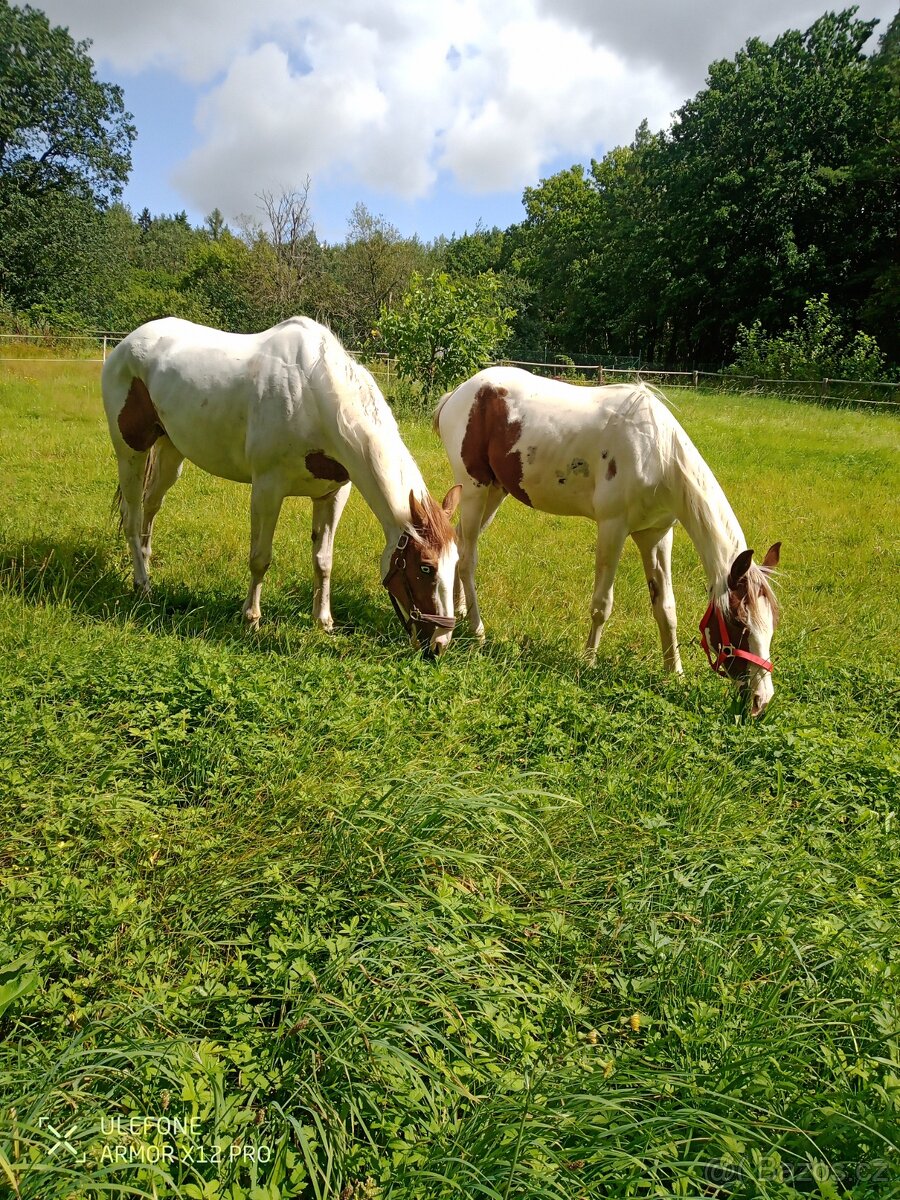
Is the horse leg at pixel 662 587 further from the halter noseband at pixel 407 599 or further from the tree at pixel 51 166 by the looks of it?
the tree at pixel 51 166

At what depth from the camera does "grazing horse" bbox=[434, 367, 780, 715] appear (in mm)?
4301

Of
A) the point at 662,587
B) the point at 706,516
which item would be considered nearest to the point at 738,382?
the point at 662,587

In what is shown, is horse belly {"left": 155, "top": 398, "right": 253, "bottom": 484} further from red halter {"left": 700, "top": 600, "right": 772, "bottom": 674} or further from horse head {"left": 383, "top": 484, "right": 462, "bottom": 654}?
red halter {"left": 700, "top": 600, "right": 772, "bottom": 674}

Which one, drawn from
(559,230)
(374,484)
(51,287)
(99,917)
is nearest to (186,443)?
(374,484)

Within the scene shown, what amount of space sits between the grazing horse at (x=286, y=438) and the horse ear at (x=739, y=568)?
1.78 m

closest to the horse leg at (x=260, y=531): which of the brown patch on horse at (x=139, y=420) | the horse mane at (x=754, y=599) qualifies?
the brown patch on horse at (x=139, y=420)

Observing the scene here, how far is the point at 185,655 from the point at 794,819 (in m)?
3.44

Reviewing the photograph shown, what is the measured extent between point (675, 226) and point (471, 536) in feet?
140

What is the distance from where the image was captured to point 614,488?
497 centimetres

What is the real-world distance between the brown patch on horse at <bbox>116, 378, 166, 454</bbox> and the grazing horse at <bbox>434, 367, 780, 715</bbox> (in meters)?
2.58

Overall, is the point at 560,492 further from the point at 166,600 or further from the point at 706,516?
the point at 166,600

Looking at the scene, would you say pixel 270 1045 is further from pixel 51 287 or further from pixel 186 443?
pixel 51 287

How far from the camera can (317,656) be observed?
14.6 ft

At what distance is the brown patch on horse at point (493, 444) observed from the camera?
5.60m
